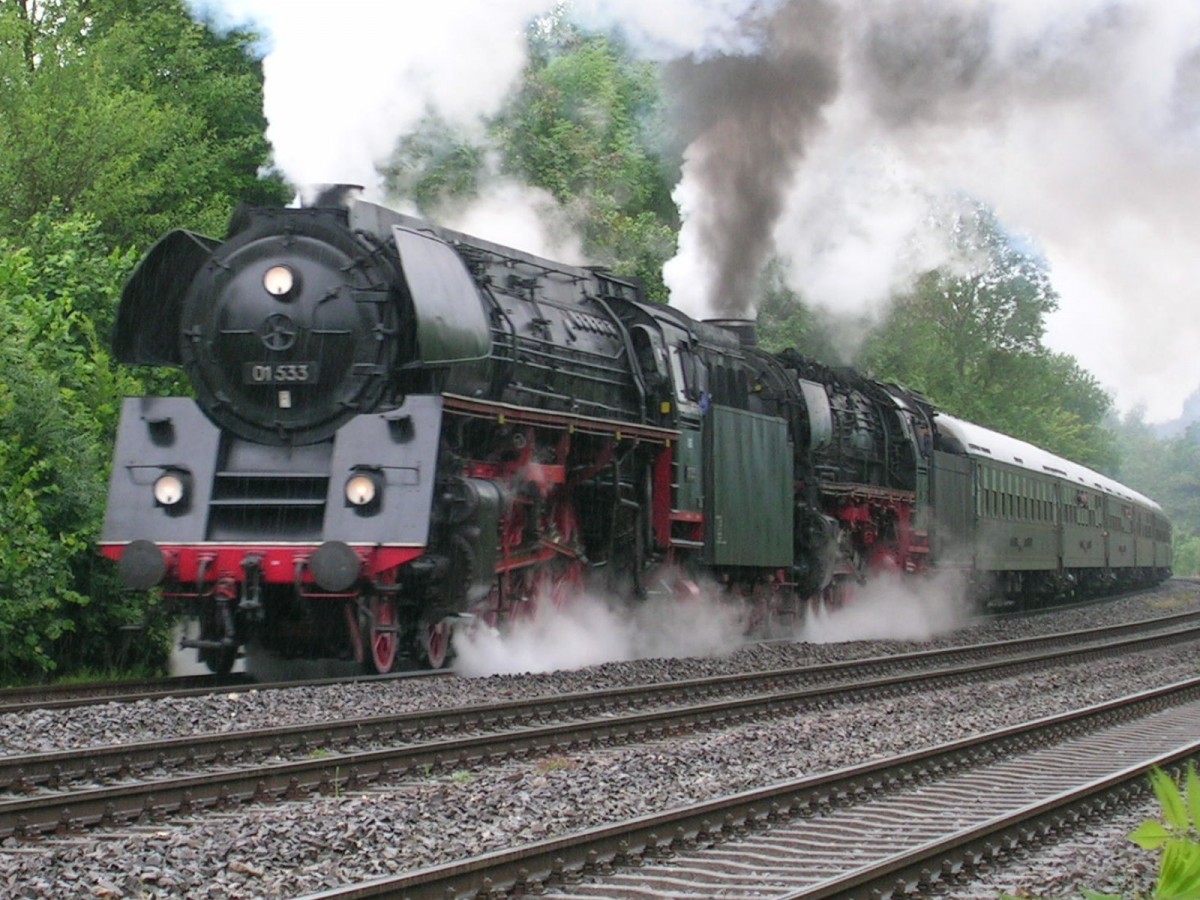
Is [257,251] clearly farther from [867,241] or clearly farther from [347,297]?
[867,241]

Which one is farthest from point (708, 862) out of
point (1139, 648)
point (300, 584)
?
point (1139, 648)

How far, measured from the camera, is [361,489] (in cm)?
1060

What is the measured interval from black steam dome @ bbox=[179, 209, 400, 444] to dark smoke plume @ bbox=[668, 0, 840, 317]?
971 cm

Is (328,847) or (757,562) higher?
(757,562)

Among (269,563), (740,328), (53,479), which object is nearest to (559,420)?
(269,563)

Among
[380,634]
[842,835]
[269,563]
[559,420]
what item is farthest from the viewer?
[559,420]

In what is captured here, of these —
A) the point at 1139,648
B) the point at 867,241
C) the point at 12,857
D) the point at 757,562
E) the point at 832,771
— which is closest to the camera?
the point at 12,857

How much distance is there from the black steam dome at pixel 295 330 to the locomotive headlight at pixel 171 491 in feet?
1.92

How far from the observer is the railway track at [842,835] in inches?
213

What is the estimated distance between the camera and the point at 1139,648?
18.2m

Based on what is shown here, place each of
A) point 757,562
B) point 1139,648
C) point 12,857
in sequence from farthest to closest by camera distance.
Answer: point 1139,648 → point 757,562 → point 12,857

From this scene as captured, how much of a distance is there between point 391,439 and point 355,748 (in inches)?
117

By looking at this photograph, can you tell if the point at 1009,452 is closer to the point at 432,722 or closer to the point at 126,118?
the point at 126,118

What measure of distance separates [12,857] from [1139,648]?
50.4 ft
